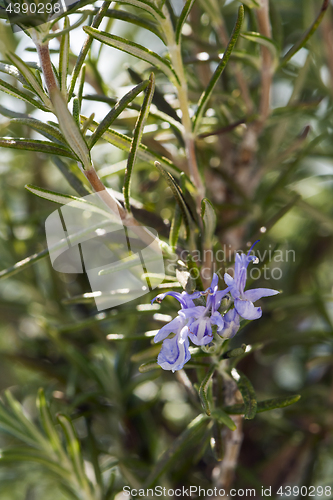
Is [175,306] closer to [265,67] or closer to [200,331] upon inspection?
[200,331]

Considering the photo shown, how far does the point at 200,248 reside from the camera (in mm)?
435

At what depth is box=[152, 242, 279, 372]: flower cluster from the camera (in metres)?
0.30

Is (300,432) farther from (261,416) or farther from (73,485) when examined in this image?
(73,485)

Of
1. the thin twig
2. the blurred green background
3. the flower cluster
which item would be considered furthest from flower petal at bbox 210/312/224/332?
the thin twig

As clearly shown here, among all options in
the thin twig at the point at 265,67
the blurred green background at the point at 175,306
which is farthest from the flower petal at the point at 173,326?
the thin twig at the point at 265,67

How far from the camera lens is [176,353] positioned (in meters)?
0.29

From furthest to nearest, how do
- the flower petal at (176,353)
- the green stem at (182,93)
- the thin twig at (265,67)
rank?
the thin twig at (265,67)
the green stem at (182,93)
the flower petal at (176,353)

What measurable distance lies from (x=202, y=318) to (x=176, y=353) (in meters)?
0.03

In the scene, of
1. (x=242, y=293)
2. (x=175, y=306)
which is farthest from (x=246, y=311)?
(x=175, y=306)

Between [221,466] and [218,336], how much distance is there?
0.79 feet

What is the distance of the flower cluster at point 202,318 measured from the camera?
0.97 feet

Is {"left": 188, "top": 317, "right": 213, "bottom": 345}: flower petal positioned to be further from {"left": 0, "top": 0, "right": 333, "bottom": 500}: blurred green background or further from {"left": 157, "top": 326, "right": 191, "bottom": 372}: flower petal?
{"left": 0, "top": 0, "right": 333, "bottom": 500}: blurred green background

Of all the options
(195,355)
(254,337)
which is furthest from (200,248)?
(254,337)

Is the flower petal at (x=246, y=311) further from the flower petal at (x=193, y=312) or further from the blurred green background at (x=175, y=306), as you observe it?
the blurred green background at (x=175, y=306)
